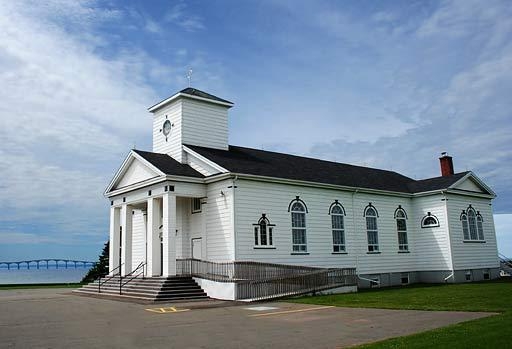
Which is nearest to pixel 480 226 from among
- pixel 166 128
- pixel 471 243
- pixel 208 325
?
pixel 471 243

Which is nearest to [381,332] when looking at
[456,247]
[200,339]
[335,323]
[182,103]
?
[335,323]

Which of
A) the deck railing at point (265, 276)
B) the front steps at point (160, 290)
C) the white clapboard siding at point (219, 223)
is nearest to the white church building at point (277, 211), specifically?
the white clapboard siding at point (219, 223)

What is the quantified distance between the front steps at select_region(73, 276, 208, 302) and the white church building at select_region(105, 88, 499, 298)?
0.71 metres

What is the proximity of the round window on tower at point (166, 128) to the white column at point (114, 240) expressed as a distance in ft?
16.9

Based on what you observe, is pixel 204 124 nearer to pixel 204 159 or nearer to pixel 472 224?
pixel 204 159

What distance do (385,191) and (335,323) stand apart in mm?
18980

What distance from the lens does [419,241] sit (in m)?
33.8

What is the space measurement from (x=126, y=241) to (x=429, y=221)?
1887 centimetres

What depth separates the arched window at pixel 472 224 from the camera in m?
34.7

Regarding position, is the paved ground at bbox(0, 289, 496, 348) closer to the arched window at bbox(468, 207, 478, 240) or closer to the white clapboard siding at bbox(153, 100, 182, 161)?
the white clapboard siding at bbox(153, 100, 182, 161)

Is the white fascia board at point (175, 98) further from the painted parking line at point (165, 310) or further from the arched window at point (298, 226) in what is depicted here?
the painted parking line at point (165, 310)

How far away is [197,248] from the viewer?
86.0ft

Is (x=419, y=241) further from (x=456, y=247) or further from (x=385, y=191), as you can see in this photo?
(x=385, y=191)

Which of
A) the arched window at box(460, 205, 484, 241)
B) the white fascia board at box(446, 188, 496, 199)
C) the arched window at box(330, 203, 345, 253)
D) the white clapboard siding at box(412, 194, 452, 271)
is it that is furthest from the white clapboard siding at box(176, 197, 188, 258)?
the arched window at box(460, 205, 484, 241)
